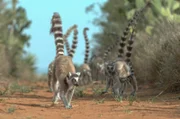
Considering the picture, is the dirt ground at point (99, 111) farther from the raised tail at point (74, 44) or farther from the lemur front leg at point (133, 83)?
the raised tail at point (74, 44)

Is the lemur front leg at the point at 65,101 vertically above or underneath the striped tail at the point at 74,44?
underneath

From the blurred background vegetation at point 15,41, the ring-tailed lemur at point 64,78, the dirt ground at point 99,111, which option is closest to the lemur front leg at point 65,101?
the ring-tailed lemur at point 64,78

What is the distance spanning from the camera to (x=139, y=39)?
918 inches

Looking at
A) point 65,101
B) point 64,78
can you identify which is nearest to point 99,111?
point 65,101

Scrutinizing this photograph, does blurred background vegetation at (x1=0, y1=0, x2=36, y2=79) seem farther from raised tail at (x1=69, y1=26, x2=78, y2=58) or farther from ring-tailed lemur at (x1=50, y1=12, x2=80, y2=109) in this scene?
ring-tailed lemur at (x1=50, y1=12, x2=80, y2=109)

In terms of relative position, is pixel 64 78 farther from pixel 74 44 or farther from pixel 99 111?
pixel 74 44

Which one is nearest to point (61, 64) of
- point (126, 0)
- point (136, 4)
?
point (136, 4)

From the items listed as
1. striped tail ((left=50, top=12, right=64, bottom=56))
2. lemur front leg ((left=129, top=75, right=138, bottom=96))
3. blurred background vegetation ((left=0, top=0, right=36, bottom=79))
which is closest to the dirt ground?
striped tail ((left=50, top=12, right=64, bottom=56))

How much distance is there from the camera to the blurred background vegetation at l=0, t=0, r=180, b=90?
1577 cm

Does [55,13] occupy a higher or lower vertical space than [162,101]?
higher

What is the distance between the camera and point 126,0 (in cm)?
3844

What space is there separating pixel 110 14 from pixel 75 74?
112ft

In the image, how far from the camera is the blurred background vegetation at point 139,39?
51.7 ft

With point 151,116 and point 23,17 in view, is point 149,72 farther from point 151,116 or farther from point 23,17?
point 23,17
